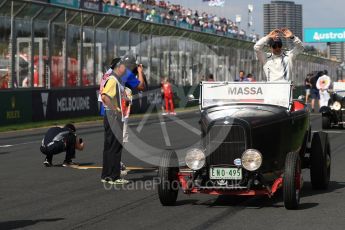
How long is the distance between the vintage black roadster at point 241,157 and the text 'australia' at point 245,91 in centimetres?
24

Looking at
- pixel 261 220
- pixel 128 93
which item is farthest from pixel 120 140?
pixel 261 220

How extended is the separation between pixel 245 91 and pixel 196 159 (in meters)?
1.55

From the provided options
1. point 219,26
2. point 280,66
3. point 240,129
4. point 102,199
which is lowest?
point 102,199

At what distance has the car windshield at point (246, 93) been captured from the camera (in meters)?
9.48

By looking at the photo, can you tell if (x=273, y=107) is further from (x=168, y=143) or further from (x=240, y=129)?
(x=168, y=143)

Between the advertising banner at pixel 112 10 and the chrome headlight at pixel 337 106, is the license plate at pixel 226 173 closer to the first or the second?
the chrome headlight at pixel 337 106

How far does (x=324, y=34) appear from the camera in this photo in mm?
84000

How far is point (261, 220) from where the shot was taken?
7.75 m

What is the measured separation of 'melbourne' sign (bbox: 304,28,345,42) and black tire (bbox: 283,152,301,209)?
76.6 meters

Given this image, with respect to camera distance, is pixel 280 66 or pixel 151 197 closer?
pixel 151 197

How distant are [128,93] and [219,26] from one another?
5136 cm

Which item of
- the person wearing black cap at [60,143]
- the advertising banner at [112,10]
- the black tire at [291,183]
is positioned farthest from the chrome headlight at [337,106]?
the advertising banner at [112,10]

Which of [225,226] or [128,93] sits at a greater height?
[128,93]

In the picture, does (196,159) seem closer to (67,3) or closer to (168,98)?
(67,3)
